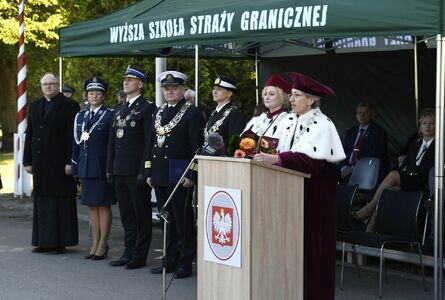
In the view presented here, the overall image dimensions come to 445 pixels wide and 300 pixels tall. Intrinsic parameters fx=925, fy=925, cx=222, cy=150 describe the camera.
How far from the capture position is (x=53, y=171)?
1016 cm

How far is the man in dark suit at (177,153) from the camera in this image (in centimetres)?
878

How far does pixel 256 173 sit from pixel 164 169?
2.81 m

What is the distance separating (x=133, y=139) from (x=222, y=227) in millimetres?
3180

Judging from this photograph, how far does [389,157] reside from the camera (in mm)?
11781

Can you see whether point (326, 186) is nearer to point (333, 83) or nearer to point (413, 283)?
point (413, 283)

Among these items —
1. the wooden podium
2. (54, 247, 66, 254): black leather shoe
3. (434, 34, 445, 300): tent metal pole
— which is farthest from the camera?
(54, 247, 66, 254): black leather shoe

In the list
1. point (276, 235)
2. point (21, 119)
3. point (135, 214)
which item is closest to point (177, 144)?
point (135, 214)

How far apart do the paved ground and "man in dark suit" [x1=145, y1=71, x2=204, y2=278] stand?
1.19ft

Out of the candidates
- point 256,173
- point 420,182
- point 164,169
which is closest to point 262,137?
point 256,173

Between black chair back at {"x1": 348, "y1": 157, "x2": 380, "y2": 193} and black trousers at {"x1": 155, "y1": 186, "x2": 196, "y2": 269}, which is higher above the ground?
black chair back at {"x1": 348, "y1": 157, "x2": 380, "y2": 193}

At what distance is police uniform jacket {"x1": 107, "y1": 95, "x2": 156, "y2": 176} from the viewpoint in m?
9.27

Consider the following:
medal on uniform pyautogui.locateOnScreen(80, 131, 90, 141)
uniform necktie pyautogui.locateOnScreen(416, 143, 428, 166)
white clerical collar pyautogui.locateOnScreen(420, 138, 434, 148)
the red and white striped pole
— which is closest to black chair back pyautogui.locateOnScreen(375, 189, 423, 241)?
uniform necktie pyautogui.locateOnScreen(416, 143, 428, 166)

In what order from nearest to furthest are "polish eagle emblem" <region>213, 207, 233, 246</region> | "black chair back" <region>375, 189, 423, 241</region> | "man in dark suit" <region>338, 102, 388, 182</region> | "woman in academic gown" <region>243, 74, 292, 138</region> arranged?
"polish eagle emblem" <region>213, 207, 233, 246</region> → "woman in academic gown" <region>243, 74, 292, 138</region> → "black chair back" <region>375, 189, 423, 241</region> → "man in dark suit" <region>338, 102, 388, 182</region>

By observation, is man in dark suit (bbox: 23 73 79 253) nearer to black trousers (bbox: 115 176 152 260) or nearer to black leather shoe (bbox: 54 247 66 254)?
black leather shoe (bbox: 54 247 66 254)
